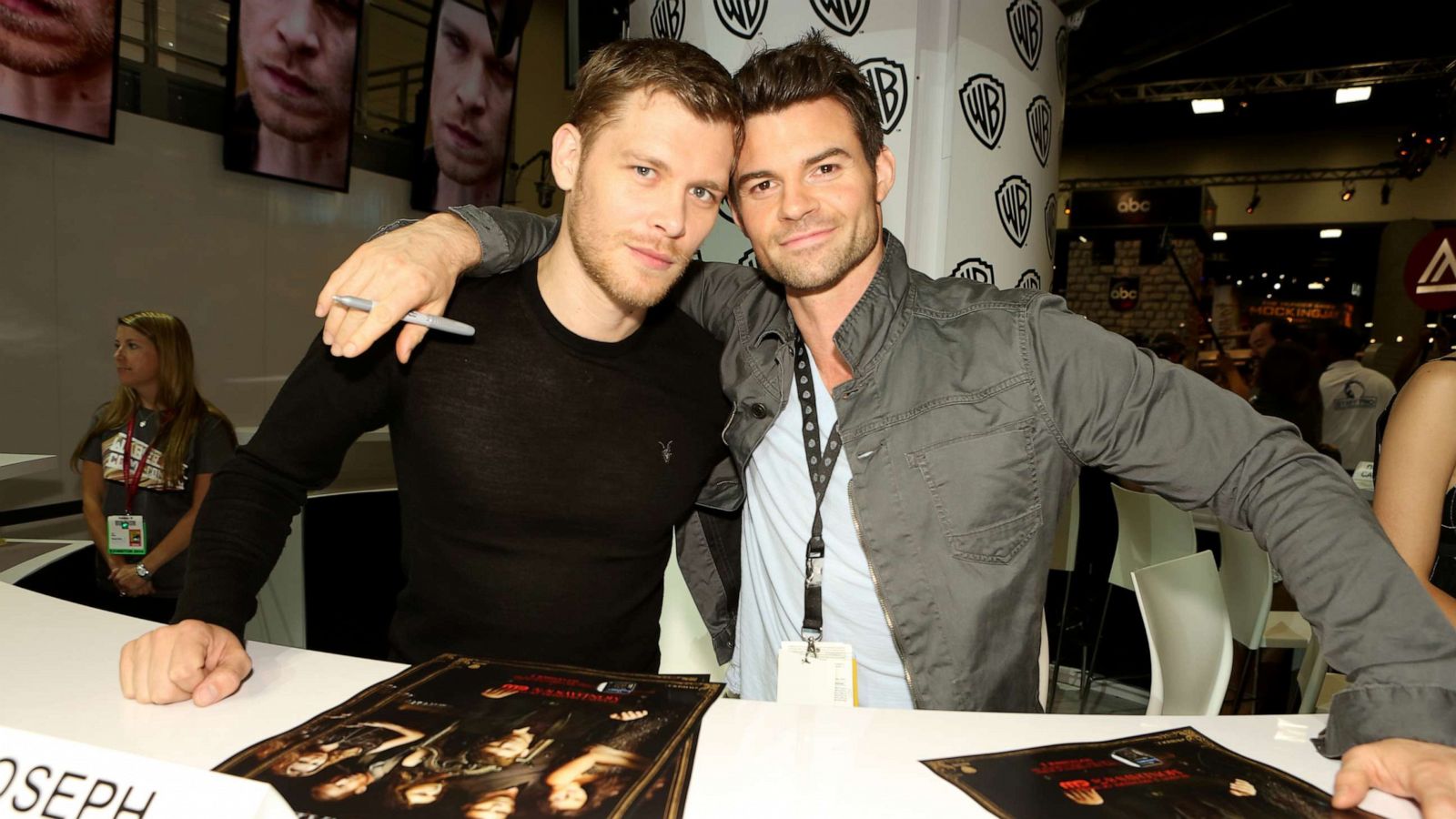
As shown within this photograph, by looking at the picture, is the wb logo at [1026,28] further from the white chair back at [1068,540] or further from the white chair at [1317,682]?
the white chair at [1317,682]

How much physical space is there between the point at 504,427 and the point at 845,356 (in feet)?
2.01

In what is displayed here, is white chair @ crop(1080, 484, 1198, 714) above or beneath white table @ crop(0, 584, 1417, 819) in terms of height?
beneath

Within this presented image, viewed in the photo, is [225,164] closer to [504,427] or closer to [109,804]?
[504,427]

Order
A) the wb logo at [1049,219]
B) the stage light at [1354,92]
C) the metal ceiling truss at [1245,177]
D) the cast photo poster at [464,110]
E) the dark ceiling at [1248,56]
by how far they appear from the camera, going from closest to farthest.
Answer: the wb logo at [1049,219]
the dark ceiling at [1248,56]
the cast photo poster at [464,110]
the stage light at [1354,92]
the metal ceiling truss at [1245,177]

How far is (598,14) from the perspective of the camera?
2.80 m

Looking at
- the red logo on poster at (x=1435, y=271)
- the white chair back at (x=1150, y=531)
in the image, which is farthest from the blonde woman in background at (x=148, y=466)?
the red logo on poster at (x=1435, y=271)

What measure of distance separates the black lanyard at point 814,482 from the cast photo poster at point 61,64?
5.07m

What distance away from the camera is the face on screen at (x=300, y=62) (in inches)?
225

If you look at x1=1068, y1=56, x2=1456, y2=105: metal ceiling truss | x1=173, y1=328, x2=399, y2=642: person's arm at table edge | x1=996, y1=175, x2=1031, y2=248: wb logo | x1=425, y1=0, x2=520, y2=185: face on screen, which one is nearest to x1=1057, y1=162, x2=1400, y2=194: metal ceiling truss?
x1=1068, y1=56, x2=1456, y2=105: metal ceiling truss

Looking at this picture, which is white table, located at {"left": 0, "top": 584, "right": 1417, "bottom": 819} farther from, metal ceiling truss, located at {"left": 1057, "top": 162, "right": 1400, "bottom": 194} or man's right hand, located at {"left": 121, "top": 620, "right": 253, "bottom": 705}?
metal ceiling truss, located at {"left": 1057, "top": 162, "right": 1400, "bottom": 194}

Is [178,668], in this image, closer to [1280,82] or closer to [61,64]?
[61,64]

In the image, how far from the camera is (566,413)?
1.55 meters

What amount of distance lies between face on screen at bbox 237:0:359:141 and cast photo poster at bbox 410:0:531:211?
2.89ft

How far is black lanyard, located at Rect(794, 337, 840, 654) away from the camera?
148cm
